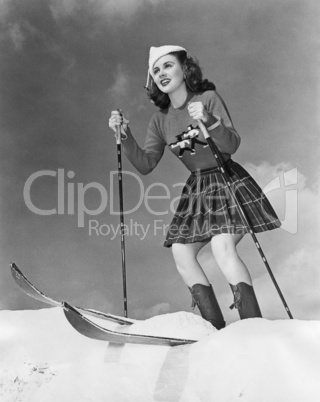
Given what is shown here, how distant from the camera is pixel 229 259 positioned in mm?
1387

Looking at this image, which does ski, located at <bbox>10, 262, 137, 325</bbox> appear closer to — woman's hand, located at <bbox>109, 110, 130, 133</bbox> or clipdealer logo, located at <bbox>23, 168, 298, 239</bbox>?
clipdealer logo, located at <bbox>23, 168, 298, 239</bbox>

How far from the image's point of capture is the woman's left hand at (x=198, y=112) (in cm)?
137

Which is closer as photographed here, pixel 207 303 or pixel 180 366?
pixel 180 366

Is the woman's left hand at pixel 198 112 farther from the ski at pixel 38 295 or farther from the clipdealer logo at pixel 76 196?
the ski at pixel 38 295

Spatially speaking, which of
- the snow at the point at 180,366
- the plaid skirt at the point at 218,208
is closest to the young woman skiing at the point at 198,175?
the plaid skirt at the point at 218,208

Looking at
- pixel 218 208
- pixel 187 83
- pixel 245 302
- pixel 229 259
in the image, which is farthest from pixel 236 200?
pixel 187 83

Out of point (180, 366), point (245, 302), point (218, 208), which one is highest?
point (218, 208)

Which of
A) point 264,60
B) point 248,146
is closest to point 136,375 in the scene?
point 248,146

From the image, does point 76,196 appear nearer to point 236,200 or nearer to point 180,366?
point 236,200

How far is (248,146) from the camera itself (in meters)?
1.53

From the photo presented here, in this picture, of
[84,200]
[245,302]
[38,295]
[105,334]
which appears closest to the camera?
[105,334]

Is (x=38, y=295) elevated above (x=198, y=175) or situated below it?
below

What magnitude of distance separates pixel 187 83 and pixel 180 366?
0.77 m

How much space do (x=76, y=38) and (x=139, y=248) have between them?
0.67 meters
